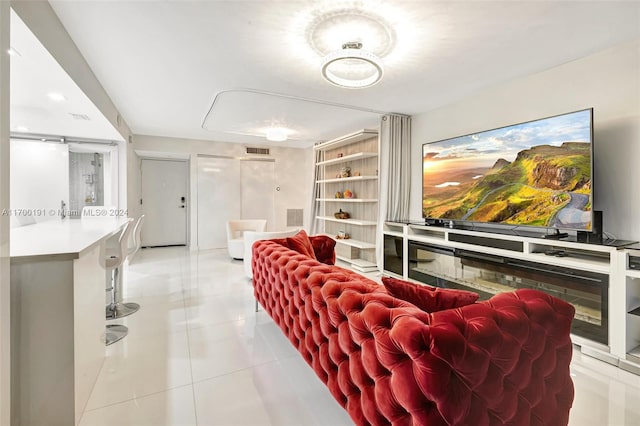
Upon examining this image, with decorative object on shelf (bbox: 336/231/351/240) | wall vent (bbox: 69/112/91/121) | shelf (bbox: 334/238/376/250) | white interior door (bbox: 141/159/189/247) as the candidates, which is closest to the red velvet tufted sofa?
shelf (bbox: 334/238/376/250)

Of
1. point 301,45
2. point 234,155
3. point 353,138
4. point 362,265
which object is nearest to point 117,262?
point 301,45

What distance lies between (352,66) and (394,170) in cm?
210

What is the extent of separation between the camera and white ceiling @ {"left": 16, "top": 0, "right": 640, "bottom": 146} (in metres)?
2.03

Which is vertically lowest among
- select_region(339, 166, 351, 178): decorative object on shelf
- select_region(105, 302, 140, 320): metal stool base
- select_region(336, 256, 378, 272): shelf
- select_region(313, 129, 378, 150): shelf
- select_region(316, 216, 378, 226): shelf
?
select_region(105, 302, 140, 320): metal stool base

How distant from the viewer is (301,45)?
8.16 ft

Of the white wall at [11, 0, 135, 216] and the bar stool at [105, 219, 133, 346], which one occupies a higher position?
the white wall at [11, 0, 135, 216]

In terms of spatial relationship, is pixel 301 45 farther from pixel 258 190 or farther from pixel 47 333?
pixel 258 190

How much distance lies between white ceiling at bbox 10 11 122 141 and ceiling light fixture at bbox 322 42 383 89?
6.16ft

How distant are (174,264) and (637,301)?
5780mm

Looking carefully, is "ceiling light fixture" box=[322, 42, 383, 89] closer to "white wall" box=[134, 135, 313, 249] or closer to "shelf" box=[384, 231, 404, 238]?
"shelf" box=[384, 231, 404, 238]

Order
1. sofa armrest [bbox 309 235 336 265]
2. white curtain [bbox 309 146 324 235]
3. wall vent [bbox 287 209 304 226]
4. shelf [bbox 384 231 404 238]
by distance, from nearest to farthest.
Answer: sofa armrest [bbox 309 235 336 265]
shelf [bbox 384 231 404 238]
white curtain [bbox 309 146 324 235]
wall vent [bbox 287 209 304 226]

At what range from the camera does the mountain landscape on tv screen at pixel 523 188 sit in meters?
2.43

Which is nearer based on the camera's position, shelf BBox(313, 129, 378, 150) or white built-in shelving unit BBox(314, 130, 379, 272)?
shelf BBox(313, 129, 378, 150)

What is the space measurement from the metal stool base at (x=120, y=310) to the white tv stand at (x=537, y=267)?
3.25m
